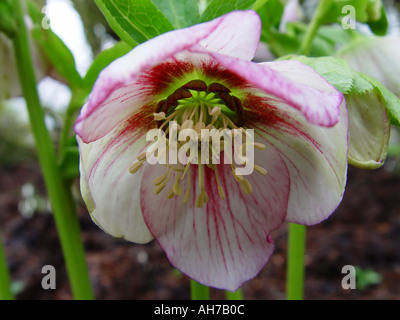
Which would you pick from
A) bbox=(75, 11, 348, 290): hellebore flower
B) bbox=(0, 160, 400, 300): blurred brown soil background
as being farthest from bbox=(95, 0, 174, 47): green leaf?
bbox=(0, 160, 400, 300): blurred brown soil background

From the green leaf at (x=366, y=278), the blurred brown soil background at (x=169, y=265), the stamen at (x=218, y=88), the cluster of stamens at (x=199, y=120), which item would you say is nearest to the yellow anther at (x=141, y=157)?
the cluster of stamens at (x=199, y=120)

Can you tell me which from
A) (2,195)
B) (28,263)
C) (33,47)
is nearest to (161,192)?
(33,47)

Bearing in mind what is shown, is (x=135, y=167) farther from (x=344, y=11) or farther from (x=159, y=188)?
(x=344, y=11)

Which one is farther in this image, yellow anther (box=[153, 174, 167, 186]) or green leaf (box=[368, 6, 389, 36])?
green leaf (box=[368, 6, 389, 36])

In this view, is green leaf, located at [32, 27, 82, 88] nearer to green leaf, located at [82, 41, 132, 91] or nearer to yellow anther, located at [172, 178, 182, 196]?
green leaf, located at [82, 41, 132, 91]

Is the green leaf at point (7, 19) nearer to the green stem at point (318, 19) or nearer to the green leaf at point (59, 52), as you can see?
the green leaf at point (59, 52)

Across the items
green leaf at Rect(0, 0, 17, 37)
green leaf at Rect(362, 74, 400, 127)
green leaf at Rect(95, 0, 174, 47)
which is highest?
green leaf at Rect(0, 0, 17, 37)
